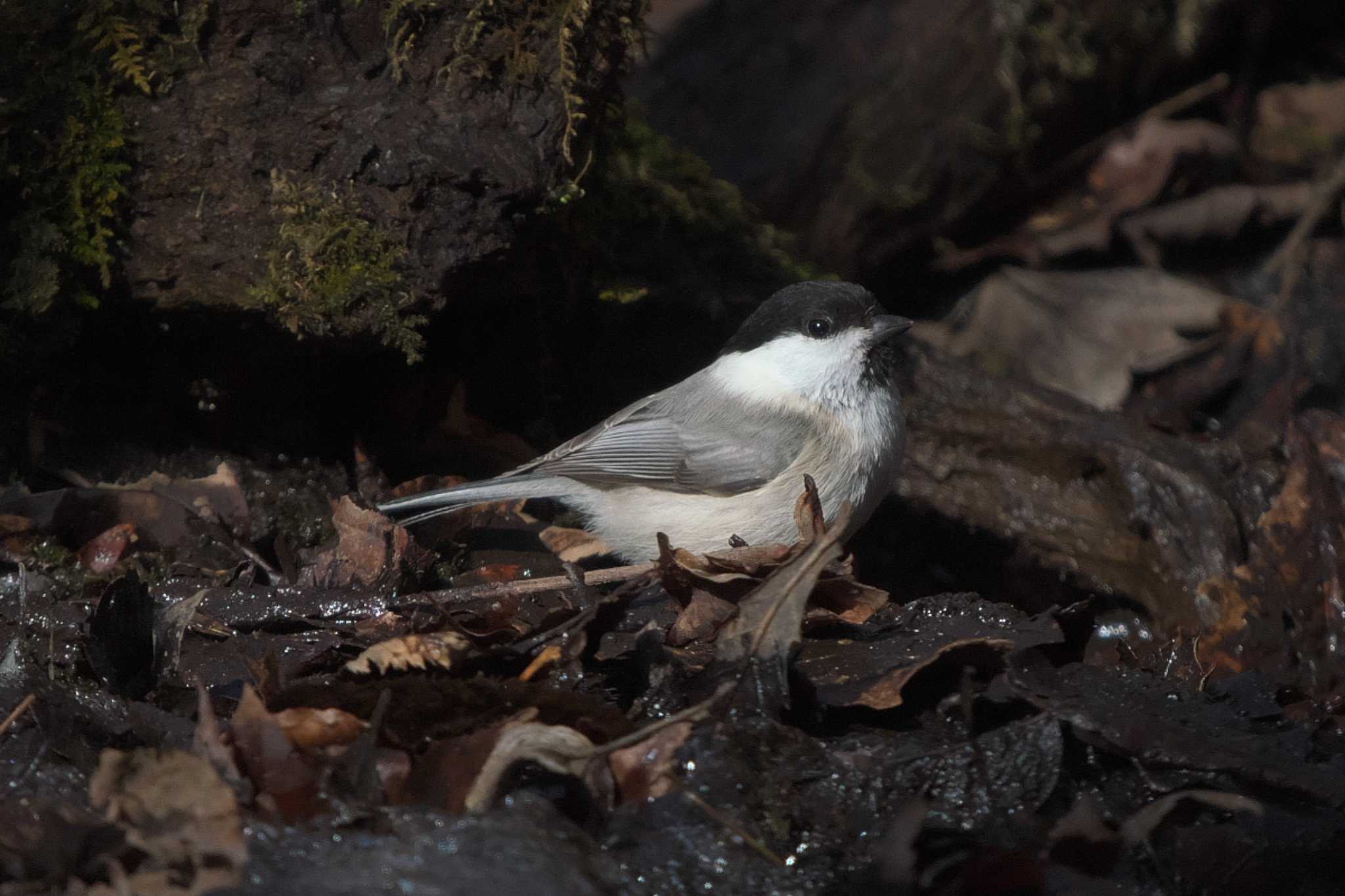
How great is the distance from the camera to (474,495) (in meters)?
3.04

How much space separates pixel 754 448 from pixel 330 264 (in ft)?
3.80

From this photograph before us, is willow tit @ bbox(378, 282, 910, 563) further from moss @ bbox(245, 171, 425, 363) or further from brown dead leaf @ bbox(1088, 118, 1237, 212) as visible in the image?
brown dead leaf @ bbox(1088, 118, 1237, 212)

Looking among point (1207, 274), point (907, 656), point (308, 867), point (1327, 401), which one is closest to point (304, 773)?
point (308, 867)

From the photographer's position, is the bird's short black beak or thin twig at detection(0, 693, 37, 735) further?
the bird's short black beak

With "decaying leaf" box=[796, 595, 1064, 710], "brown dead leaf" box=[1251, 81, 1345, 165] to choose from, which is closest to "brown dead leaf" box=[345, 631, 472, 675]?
"decaying leaf" box=[796, 595, 1064, 710]

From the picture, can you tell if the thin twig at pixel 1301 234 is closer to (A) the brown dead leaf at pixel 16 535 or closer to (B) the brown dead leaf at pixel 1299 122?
(B) the brown dead leaf at pixel 1299 122

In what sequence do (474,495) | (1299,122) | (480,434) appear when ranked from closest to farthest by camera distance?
1. (474,495)
2. (480,434)
3. (1299,122)

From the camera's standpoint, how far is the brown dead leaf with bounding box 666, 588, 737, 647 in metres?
2.38

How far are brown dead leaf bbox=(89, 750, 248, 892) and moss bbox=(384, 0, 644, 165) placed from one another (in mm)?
1716

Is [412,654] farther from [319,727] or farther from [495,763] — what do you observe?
[495,763]

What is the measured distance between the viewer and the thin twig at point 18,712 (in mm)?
2082

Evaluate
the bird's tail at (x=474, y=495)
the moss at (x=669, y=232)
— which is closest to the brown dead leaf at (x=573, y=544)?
the bird's tail at (x=474, y=495)

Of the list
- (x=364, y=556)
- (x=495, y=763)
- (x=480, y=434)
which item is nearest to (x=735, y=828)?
(x=495, y=763)

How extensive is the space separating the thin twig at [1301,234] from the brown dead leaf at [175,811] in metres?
5.14
